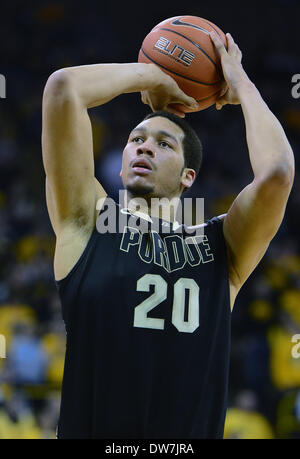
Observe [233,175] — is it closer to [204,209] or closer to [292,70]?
[204,209]

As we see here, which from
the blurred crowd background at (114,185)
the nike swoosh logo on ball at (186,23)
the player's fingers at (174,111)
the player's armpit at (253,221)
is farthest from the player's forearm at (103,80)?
the blurred crowd background at (114,185)

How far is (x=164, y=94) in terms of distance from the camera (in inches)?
129

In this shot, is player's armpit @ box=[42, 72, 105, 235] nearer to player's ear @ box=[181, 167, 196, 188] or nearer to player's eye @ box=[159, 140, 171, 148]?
player's eye @ box=[159, 140, 171, 148]

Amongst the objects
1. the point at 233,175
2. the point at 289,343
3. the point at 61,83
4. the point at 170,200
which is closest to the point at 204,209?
the point at 233,175

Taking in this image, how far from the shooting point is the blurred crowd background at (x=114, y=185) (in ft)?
23.5

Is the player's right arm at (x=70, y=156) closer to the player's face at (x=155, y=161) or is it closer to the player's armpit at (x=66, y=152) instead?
the player's armpit at (x=66, y=152)

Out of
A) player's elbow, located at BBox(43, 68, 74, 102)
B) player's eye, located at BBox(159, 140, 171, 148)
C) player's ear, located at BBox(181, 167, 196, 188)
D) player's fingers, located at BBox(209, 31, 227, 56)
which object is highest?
player's fingers, located at BBox(209, 31, 227, 56)

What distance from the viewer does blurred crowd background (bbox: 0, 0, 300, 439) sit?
7.16m

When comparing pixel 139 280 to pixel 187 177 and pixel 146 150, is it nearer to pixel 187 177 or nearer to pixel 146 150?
pixel 146 150

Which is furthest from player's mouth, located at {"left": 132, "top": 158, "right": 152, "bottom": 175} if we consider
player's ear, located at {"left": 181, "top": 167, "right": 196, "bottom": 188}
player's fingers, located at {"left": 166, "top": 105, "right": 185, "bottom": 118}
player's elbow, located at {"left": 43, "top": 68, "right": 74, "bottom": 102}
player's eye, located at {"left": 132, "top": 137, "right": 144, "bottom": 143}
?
player's elbow, located at {"left": 43, "top": 68, "right": 74, "bottom": 102}

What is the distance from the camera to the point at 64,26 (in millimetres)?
11734

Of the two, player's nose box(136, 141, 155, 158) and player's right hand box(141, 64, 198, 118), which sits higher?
player's right hand box(141, 64, 198, 118)

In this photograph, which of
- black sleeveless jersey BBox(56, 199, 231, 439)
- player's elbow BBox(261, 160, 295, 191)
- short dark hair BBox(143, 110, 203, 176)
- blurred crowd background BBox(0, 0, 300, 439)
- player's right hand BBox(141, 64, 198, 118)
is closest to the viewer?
black sleeveless jersey BBox(56, 199, 231, 439)

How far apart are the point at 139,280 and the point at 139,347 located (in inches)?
11.5
